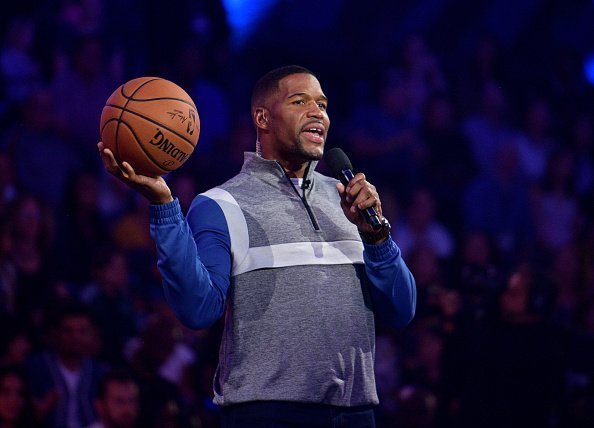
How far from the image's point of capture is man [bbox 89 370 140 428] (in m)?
5.01

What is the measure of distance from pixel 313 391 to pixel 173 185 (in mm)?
4069

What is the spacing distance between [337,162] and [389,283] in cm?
40

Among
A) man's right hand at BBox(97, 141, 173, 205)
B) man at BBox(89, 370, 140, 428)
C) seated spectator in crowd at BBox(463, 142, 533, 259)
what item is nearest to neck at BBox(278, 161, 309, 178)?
man's right hand at BBox(97, 141, 173, 205)

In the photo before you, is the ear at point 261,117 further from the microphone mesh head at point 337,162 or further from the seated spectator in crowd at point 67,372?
the seated spectator in crowd at point 67,372

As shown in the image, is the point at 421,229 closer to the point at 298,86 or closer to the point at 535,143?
the point at 535,143

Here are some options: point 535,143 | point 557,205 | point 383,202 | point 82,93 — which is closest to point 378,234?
point 82,93

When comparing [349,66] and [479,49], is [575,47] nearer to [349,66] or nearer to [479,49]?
[479,49]

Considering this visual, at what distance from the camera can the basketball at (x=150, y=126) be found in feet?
8.29

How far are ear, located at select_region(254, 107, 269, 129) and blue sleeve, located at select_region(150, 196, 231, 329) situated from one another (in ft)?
1.85

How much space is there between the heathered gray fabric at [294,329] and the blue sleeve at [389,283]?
0.05 m

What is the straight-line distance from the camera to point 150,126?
2598 mm

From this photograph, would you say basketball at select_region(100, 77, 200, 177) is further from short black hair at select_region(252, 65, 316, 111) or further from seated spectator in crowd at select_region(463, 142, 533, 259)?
seated spectator in crowd at select_region(463, 142, 533, 259)

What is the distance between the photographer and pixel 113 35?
704 cm

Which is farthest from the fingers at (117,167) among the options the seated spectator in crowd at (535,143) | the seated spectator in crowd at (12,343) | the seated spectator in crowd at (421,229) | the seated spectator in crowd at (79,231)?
the seated spectator in crowd at (535,143)
